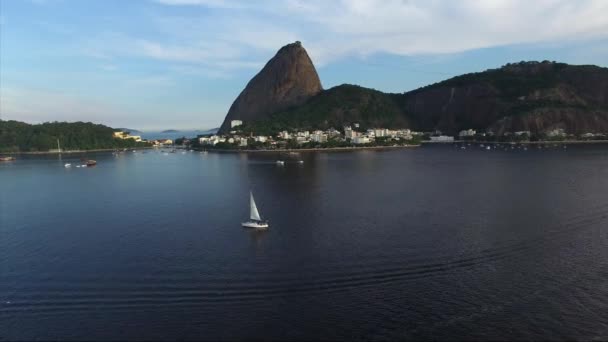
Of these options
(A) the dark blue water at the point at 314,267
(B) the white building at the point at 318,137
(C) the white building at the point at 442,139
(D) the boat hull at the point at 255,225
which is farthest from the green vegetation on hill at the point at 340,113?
(D) the boat hull at the point at 255,225

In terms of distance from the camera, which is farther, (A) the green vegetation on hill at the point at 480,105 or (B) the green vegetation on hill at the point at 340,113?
(B) the green vegetation on hill at the point at 340,113

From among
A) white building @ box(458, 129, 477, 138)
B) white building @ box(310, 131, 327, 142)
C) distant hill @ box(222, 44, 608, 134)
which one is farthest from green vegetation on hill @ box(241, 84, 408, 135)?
white building @ box(458, 129, 477, 138)

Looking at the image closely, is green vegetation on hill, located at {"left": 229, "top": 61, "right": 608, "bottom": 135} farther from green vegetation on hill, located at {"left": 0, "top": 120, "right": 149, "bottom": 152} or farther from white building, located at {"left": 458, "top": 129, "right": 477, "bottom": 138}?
green vegetation on hill, located at {"left": 0, "top": 120, "right": 149, "bottom": 152}

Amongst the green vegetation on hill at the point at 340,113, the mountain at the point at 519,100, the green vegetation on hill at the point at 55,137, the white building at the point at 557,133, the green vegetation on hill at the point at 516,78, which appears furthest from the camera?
the green vegetation on hill at the point at 340,113

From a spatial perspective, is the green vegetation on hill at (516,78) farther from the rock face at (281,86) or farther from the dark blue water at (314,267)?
the dark blue water at (314,267)

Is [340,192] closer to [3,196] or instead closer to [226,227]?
[226,227]

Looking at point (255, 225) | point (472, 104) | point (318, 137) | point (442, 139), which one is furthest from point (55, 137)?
point (472, 104)

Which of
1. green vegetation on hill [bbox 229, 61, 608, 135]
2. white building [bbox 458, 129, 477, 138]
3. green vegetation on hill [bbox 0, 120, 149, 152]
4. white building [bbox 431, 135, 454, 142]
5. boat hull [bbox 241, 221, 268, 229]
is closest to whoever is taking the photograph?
boat hull [bbox 241, 221, 268, 229]
